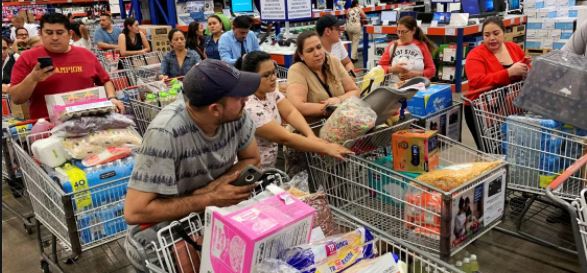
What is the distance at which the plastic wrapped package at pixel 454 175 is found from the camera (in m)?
2.57

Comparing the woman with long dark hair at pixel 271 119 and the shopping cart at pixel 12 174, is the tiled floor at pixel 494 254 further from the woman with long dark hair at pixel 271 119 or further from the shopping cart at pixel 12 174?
the woman with long dark hair at pixel 271 119

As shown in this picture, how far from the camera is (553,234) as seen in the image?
12.4 ft

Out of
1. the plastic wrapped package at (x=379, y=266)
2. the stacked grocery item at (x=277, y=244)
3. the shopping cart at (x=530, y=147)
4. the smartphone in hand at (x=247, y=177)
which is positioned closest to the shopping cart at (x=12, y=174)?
the smartphone in hand at (x=247, y=177)

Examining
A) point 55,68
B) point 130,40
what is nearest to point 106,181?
point 55,68

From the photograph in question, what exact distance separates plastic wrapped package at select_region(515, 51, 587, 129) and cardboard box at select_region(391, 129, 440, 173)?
3.18 feet

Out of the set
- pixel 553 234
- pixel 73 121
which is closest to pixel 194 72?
pixel 73 121

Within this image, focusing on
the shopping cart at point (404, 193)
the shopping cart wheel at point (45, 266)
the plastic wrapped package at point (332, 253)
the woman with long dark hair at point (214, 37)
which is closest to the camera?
the plastic wrapped package at point (332, 253)

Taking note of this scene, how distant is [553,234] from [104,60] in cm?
663

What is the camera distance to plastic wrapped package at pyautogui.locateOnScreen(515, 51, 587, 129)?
3.28m

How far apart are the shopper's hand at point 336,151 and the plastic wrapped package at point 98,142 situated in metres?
1.33

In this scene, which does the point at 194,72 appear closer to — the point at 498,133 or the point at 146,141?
the point at 146,141

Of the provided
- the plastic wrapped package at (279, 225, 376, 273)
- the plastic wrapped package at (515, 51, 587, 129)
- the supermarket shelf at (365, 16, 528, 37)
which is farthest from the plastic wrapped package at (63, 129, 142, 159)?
the supermarket shelf at (365, 16, 528, 37)

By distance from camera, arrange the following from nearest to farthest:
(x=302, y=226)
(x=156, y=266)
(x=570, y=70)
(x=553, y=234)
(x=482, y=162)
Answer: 1. (x=302, y=226)
2. (x=156, y=266)
3. (x=482, y=162)
4. (x=570, y=70)
5. (x=553, y=234)

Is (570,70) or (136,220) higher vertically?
(570,70)
